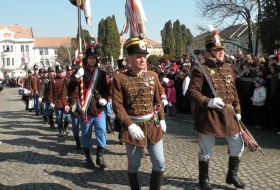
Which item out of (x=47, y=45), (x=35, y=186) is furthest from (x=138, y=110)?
(x=47, y=45)

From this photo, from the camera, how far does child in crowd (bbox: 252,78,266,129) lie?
31.8ft

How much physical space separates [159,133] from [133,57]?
0.91m

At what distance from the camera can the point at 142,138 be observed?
4352mm

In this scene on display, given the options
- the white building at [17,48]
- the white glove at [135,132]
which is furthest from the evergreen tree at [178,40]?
the white glove at [135,132]

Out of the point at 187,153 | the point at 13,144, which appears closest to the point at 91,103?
the point at 187,153

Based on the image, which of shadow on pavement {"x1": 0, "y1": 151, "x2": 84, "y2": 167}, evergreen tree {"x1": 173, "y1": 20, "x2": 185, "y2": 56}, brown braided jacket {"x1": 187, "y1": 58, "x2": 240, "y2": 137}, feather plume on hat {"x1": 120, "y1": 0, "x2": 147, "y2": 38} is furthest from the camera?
evergreen tree {"x1": 173, "y1": 20, "x2": 185, "y2": 56}

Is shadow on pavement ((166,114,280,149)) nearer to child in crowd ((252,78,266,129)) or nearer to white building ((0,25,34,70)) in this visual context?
child in crowd ((252,78,266,129))

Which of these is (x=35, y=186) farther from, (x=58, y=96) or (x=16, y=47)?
(x=16, y=47)

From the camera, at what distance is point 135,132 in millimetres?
4254

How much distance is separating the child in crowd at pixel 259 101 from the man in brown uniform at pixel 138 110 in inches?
223

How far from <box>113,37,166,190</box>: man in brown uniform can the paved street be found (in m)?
0.97

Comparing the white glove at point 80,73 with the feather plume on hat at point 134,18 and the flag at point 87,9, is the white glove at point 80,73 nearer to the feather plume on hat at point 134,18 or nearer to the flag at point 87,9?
the feather plume on hat at point 134,18

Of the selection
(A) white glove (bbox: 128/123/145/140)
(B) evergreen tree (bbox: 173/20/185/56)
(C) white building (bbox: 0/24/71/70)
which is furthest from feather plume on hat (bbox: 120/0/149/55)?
(C) white building (bbox: 0/24/71/70)

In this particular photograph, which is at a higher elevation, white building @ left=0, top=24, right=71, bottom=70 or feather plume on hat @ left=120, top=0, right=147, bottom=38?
white building @ left=0, top=24, right=71, bottom=70
